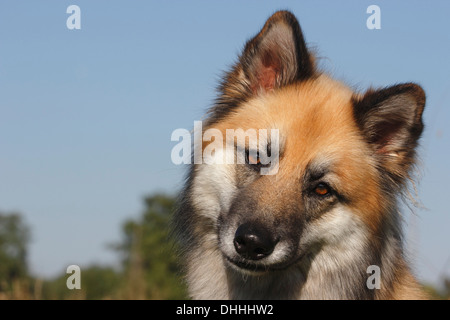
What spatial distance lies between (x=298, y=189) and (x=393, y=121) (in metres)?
1.17

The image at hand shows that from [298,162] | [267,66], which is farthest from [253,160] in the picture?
[267,66]

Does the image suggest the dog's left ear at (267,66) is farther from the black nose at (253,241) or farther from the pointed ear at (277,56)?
the black nose at (253,241)

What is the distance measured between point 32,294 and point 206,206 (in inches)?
157

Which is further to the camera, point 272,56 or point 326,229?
point 272,56

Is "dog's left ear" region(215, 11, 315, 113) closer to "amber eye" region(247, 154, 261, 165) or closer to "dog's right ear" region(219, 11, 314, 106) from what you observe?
"dog's right ear" region(219, 11, 314, 106)

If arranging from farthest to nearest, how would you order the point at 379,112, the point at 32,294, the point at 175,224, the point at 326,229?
the point at 32,294
the point at 175,224
the point at 379,112
the point at 326,229

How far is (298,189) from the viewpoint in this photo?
178 inches

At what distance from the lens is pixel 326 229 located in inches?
181

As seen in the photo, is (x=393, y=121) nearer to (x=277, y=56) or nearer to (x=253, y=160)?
(x=277, y=56)

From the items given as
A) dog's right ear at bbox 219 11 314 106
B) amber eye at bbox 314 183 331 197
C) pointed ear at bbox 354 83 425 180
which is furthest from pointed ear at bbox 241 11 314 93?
amber eye at bbox 314 183 331 197

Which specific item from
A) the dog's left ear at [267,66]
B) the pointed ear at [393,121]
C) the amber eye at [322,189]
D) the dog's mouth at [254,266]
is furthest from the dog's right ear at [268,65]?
the dog's mouth at [254,266]
